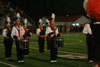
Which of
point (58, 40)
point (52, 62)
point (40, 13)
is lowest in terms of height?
point (52, 62)

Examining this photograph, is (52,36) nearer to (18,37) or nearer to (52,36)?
(52,36)

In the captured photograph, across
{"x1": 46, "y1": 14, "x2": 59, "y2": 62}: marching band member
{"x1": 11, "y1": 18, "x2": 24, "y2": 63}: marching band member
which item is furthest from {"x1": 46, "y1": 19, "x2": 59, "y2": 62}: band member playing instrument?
{"x1": 11, "y1": 18, "x2": 24, "y2": 63}: marching band member

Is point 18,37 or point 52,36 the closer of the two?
point 18,37

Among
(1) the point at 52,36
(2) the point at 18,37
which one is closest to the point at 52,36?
(1) the point at 52,36

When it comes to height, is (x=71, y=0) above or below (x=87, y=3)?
above

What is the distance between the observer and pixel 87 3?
4.58 meters

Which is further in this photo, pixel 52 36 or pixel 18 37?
pixel 52 36

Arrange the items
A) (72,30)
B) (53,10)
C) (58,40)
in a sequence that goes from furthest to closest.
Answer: (53,10)
(72,30)
(58,40)

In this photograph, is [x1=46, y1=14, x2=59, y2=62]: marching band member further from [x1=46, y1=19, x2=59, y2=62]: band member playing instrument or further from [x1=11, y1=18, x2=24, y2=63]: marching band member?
[x1=11, y1=18, x2=24, y2=63]: marching band member

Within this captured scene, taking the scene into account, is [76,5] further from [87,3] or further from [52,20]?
[87,3]

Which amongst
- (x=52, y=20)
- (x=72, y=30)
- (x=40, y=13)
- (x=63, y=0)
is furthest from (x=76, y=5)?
(x=52, y=20)

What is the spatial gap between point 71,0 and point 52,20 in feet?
241

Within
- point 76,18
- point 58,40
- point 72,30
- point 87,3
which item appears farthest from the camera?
point 76,18

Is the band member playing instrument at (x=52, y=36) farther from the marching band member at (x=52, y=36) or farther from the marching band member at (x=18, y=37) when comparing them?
the marching band member at (x=18, y=37)
